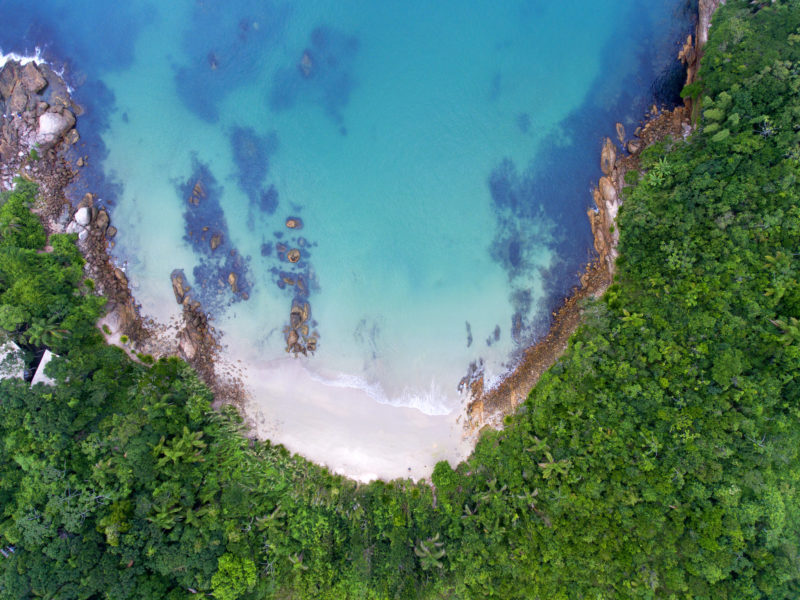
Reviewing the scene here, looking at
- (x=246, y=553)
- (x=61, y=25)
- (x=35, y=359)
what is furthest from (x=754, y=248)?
(x=61, y=25)

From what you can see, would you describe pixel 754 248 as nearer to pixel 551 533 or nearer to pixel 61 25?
pixel 551 533

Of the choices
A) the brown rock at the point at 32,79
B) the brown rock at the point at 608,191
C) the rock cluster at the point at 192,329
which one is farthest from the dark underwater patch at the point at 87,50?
the brown rock at the point at 608,191

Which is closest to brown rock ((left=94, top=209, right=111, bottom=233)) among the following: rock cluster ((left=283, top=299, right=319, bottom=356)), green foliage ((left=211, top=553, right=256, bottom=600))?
rock cluster ((left=283, top=299, right=319, bottom=356))

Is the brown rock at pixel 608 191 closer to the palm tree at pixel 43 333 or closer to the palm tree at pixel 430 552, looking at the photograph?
the palm tree at pixel 430 552

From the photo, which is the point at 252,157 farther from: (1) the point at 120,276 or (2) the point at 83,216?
(1) the point at 120,276

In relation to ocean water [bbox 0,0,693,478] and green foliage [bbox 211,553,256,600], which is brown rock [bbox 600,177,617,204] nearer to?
ocean water [bbox 0,0,693,478]

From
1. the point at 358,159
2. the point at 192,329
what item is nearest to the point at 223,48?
the point at 358,159
